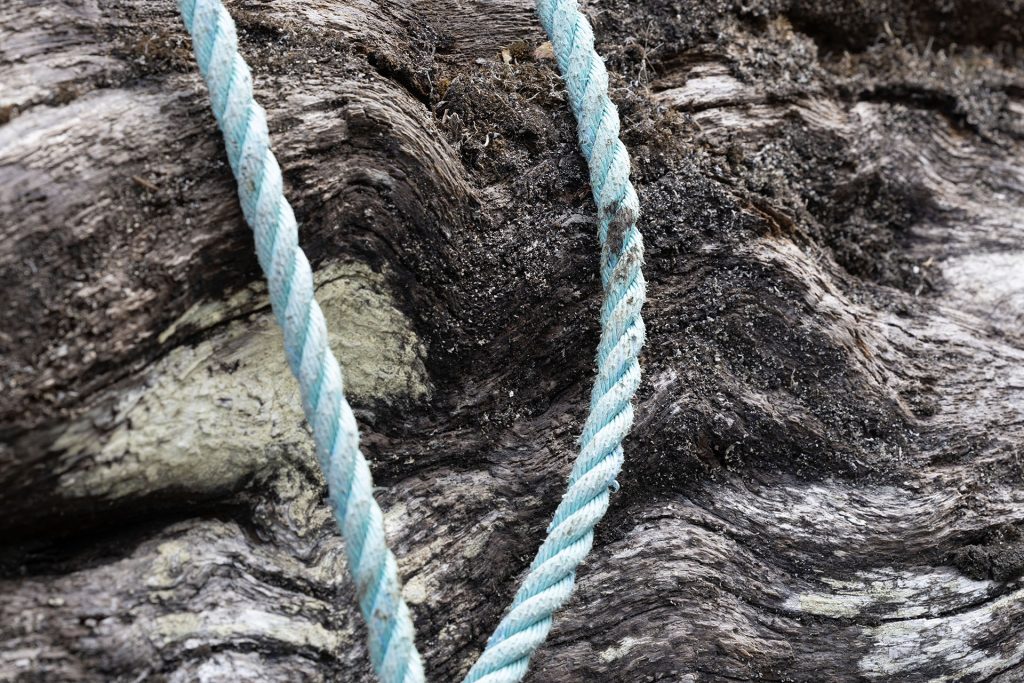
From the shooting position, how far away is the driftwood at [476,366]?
3.39 ft

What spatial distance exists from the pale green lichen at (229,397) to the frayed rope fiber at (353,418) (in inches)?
4.6

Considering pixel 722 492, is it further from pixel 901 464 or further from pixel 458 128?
pixel 458 128

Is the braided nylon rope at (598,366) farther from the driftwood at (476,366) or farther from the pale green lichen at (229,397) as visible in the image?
the pale green lichen at (229,397)

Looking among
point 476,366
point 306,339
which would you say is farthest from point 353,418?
point 476,366

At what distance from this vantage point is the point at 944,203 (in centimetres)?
166

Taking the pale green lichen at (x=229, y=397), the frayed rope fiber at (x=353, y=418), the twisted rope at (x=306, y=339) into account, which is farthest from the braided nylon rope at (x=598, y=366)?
the pale green lichen at (x=229, y=397)

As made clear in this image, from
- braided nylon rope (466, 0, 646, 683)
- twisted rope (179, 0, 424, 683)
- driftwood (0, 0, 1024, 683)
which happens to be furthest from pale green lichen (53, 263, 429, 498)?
braided nylon rope (466, 0, 646, 683)

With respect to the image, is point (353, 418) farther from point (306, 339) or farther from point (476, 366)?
point (476, 366)

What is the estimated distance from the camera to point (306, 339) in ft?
3.41

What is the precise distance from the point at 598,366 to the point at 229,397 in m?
0.48

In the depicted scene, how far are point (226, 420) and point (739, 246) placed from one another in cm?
76

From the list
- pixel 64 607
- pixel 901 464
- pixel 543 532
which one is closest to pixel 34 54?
pixel 64 607

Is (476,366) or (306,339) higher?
(306,339)

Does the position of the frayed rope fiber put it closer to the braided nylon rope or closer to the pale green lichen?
the braided nylon rope
